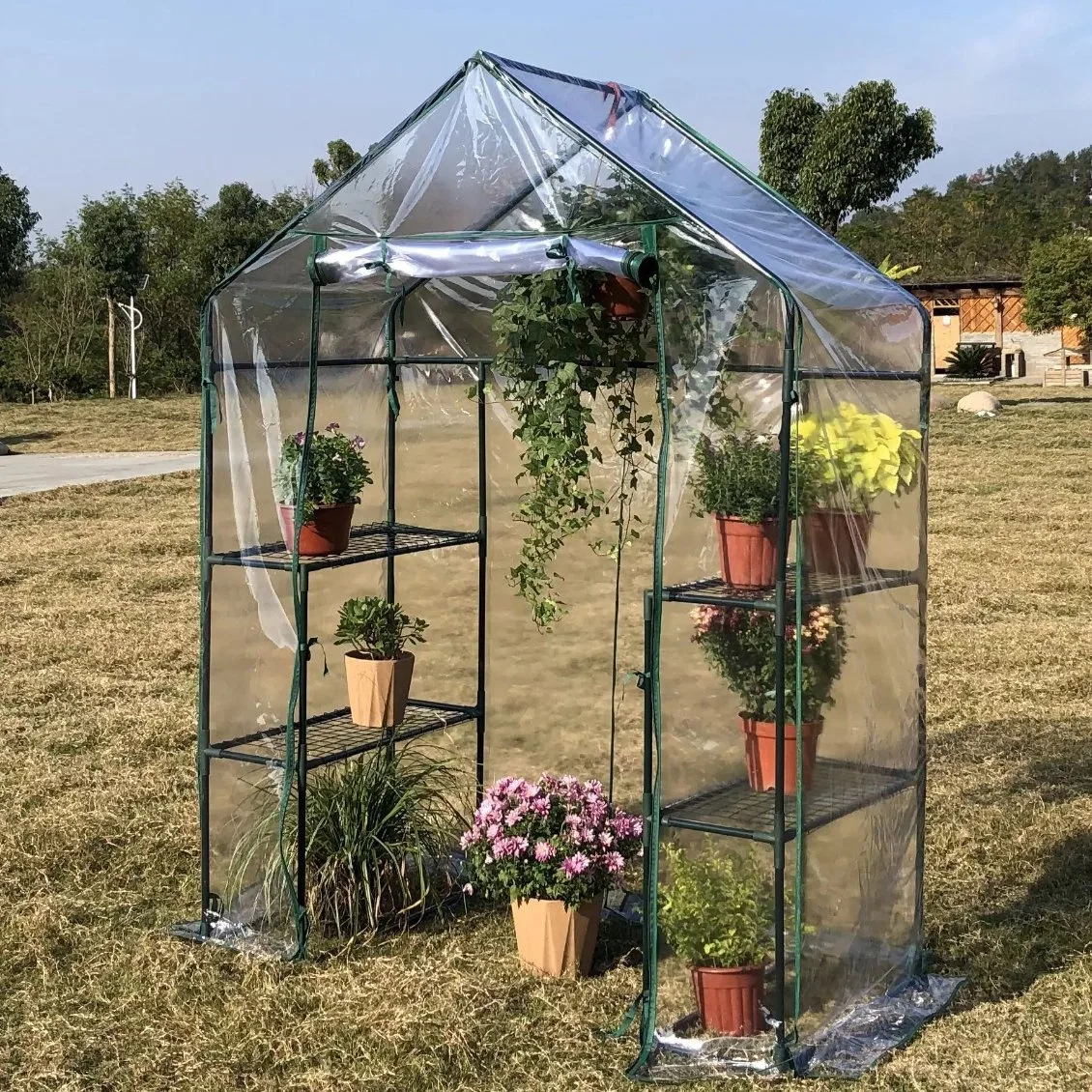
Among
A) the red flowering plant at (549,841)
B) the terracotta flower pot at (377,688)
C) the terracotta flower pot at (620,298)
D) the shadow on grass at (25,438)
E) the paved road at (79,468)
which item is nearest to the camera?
the terracotta flower pot at (620,298)

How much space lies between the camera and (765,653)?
121 inches

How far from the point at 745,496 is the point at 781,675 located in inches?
14.6

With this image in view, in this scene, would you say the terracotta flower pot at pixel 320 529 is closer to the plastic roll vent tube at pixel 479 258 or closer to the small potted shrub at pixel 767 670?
the plastic roll vent tube at pixel 479 258

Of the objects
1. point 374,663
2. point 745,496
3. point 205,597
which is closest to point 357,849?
point 374,663

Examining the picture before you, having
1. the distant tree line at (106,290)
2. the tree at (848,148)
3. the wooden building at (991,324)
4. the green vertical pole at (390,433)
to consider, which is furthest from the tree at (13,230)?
the green vertical pole at (390,433)

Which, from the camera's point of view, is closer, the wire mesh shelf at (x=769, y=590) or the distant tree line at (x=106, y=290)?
the wire mesh shelf at (x=769, y=590)

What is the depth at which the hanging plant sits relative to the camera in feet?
11.1

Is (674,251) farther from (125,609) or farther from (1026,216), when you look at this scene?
(1026,216)

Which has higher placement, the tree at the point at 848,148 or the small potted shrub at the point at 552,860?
the tree at the point at 848,148

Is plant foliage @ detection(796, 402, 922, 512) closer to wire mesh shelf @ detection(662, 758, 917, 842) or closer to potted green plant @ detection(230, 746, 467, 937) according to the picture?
wire mesh shelf @ detection(662, 758, 917, 842)

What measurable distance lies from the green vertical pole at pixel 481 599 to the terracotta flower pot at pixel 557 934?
770 millimetres

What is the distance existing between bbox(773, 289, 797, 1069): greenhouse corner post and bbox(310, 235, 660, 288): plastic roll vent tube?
341mm

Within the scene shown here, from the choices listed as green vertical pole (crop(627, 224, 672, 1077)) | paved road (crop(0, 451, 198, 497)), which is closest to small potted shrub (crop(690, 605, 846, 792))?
green vertical pole (crop(627, 224, 672, 1077))

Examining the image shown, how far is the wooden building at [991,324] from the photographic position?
99.0 ft
